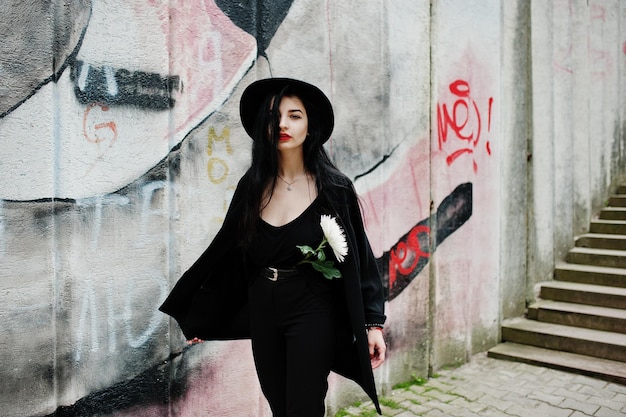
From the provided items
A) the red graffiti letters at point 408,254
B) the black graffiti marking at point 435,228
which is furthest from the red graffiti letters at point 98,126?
the red graffiti letters at point 408,254

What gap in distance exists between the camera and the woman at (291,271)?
2277mm

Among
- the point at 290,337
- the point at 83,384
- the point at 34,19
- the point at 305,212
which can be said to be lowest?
the point at 83,384

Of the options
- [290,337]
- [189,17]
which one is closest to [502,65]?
[189,17]

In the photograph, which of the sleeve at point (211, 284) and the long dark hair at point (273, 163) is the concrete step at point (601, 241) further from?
the sleeve at point (211, 284)

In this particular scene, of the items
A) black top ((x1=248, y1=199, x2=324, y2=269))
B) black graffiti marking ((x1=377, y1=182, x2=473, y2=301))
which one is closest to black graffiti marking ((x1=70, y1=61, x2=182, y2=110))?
black top ((x1=248, y1=199, x2=324, y2=269))

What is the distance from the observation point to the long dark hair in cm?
236

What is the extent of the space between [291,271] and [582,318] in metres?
4.34

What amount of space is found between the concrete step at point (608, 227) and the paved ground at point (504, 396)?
2.73 meters

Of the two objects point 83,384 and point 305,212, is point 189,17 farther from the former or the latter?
point 83,384

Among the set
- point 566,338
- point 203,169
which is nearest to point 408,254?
point 566,338

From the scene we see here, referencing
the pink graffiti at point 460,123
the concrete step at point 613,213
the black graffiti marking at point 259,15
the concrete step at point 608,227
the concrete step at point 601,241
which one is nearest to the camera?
the black graffiti marking at point 259,15

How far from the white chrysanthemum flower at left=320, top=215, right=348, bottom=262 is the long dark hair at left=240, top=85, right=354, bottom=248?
0.46ft

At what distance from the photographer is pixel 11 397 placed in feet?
8.73

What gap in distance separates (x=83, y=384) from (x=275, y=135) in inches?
67.7
